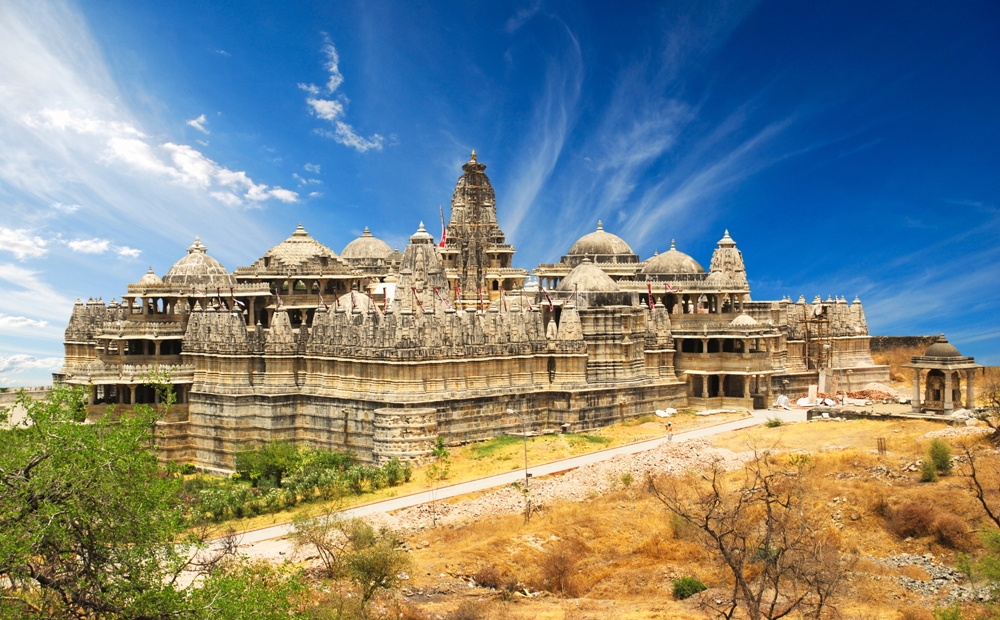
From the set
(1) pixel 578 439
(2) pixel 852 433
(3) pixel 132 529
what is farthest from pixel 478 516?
(2) pixel 852 433

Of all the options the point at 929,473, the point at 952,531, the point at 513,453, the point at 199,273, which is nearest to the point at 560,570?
the point at 513,453

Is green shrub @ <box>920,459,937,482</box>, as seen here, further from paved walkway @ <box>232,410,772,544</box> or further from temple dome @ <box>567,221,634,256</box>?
temple dome @ <box>567,221,634,256</box>

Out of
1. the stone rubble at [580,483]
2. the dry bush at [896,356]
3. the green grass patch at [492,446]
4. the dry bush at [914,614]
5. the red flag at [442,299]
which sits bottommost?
the dry bush at [914,614]

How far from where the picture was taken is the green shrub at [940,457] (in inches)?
1423

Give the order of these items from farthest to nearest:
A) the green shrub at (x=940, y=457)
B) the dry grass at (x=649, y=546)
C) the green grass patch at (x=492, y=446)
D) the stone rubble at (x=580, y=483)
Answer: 1. the green grass patch at (x=492, y=446)
2. the green shrub at (x=940, y=457)
3. the stone rubble at (x=580, y=483)
4. the dry grass at (x=649, y=546)

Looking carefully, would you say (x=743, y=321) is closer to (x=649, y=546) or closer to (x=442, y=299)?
(x=442, y=299)

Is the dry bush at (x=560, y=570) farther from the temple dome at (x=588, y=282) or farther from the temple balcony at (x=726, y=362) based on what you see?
the temple balcony at (x=726, y=362)

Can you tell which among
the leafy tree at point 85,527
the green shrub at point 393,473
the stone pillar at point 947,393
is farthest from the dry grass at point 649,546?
the leafy tree at point 85,527

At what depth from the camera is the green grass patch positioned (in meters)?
41.4

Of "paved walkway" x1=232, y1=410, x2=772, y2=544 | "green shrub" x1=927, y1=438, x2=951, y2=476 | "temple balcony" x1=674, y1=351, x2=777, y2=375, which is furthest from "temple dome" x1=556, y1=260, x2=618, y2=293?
"green shrub" x1=927, y1=438, x2=951, y2=476

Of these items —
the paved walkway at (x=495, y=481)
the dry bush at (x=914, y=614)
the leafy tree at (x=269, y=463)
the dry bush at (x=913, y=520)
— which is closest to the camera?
the dry bush at (x=914, y=614)

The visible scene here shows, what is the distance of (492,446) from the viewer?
42469mm

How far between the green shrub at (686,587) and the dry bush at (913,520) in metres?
9.20

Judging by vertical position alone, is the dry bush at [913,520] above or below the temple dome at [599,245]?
below
